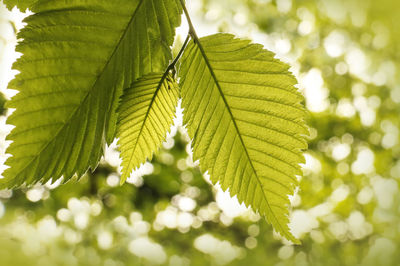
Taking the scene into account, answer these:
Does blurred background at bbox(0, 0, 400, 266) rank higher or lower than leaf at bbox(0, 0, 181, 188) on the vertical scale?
higher

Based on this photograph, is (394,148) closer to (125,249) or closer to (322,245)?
(322,245)

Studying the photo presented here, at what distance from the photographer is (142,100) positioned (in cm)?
49

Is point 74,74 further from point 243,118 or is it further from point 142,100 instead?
point 243,118

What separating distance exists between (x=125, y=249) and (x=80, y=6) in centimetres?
464

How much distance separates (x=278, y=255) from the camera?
447 cm

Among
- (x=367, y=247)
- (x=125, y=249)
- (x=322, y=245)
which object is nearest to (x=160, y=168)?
(x=125, y=249)

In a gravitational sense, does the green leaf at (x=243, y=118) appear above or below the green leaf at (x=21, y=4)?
below

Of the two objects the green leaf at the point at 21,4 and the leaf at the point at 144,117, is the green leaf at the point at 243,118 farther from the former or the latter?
the green leaf at the point at 21,4

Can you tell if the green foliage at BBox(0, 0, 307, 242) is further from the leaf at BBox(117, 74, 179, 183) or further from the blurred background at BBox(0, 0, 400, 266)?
the blurred background at BBox(0, 0, 400, 266)

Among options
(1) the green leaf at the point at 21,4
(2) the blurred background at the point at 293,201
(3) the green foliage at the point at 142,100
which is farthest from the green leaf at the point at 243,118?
(2) the blurred background at the point at 293,201

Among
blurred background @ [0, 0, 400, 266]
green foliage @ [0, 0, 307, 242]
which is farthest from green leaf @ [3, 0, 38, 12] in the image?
blurred background @ [0, 0, 400, 266]

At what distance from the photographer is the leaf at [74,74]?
419mm

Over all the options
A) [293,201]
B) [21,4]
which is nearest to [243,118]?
Result: [21,4]

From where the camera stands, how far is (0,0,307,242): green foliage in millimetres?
427
